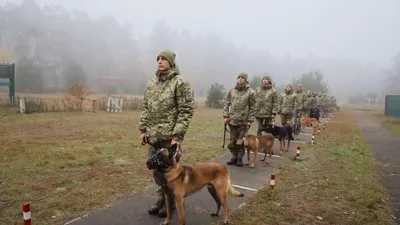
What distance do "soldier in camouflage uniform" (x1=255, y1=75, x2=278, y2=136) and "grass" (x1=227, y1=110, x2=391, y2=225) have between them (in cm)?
163

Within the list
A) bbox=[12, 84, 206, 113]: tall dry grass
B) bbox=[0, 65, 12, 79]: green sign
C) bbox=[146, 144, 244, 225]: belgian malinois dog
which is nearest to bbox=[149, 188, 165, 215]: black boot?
bbox=[146, 144, 244, 225]: belgian malinois dog

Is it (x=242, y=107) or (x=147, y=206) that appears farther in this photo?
(x=242, y=107)

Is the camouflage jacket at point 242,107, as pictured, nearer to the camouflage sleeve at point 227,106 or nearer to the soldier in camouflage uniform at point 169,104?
the camouflage sleeve at point 227,106

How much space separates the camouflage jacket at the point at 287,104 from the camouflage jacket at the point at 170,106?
8310mm

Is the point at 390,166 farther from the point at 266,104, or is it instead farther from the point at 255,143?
the point at 255,143

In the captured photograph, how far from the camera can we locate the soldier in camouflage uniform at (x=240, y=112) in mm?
7906

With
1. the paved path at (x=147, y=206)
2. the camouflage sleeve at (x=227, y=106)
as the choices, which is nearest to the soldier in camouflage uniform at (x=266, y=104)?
the camouflage sleeve at (x=227, y=106)

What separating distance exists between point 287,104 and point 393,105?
1155 inches

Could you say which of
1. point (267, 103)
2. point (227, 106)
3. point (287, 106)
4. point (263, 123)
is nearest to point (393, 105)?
point (287, 106)

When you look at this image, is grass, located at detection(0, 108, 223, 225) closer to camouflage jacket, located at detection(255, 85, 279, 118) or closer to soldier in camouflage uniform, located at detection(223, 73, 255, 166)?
soldier in camouflage uniform, located at detection(223, 73, 255, 166)

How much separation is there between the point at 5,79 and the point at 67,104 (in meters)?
4.81

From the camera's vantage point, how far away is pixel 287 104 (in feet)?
39.5

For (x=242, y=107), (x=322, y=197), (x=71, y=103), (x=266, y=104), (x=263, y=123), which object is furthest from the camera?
(x=71, y=103)

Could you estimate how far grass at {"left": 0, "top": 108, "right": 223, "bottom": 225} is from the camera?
5.10 meters
